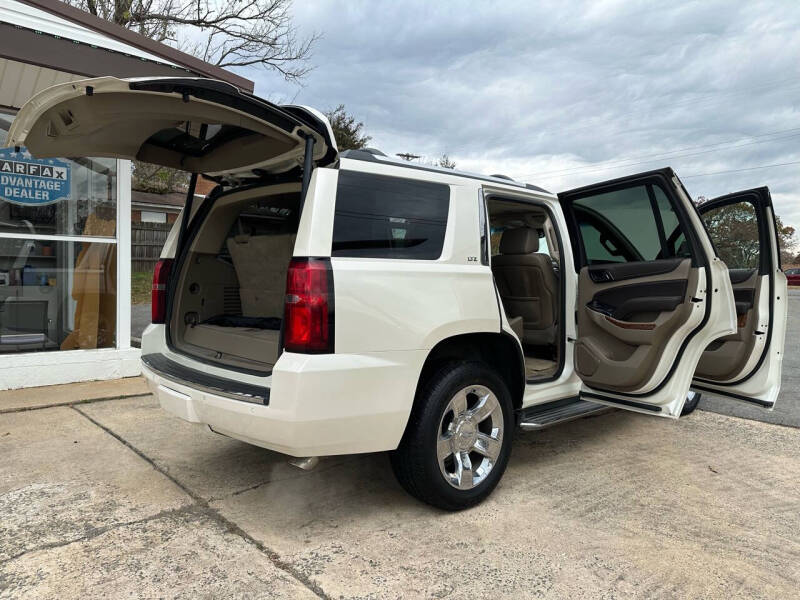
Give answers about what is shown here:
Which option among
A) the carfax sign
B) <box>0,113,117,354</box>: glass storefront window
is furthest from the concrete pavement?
the carfax sign

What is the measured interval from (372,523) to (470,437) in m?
0.72

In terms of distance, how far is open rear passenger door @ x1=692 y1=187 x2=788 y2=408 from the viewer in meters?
4.22

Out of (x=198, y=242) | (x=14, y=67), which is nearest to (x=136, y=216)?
(x=14, y=67)

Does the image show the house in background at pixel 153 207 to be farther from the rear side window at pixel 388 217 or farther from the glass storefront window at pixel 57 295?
the rear side window at pixel 388 217

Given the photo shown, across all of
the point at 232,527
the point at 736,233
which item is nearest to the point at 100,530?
the point at 232,527

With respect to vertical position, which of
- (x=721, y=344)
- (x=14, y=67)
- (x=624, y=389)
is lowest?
(x=624, y=389)

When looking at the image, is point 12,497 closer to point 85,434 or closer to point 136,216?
point 85,434

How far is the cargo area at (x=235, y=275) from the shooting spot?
349 centimetres

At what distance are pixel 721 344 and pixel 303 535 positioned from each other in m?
3.55

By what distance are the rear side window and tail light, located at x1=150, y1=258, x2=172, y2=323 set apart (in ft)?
5.19

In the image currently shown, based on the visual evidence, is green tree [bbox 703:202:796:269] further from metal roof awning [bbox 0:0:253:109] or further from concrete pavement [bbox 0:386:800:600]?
metal roof awning [bbox 0:0:253:109]

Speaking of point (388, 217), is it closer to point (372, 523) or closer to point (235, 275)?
point (235, 275)

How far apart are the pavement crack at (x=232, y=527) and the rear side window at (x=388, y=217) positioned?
146cm

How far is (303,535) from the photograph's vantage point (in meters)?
2.92
